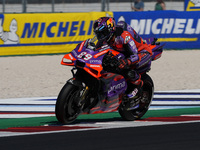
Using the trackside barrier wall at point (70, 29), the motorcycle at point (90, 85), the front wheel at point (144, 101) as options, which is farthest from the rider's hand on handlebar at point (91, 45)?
the trackside barrier wall at point (70, 29)

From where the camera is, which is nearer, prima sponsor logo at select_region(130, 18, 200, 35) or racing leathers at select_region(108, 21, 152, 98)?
racing leathers at select_region(108, 21, 152, 98)

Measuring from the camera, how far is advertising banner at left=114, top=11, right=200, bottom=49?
19172 millimetres

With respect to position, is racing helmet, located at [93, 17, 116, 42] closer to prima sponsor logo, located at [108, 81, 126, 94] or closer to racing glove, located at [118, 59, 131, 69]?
racing glove, located at [118, 59, 131, 69]

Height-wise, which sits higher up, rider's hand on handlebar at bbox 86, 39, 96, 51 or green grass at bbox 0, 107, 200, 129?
rider's hand on handlebar at bbox 86, 39, 96, 51

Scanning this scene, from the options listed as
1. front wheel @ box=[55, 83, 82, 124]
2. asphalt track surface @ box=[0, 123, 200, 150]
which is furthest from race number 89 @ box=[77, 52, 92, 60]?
asphalt track surface @ box=[0, 123, 200, 150]

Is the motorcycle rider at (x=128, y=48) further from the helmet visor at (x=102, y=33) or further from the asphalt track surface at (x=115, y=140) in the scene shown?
the asphalt track surface at (x=115, y=140)

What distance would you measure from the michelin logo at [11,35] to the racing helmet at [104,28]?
9.80 m

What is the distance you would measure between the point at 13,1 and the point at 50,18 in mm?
1911

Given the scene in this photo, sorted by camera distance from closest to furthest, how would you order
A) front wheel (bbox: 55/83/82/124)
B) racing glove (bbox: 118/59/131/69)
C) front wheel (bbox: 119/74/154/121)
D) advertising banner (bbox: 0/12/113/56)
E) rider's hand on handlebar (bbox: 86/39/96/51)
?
1. front wheel (bbox: 55/83/82/124)
2. rider's hand on handlebar (bbox: 86/39/96/51)
3. racing glove (bbox: 118/59/131/69)
4. front wheel (bbox: 119/74/154/121)
5. advertising banner (bbox: 0/12/113/56)

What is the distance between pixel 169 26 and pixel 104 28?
12.4 metres

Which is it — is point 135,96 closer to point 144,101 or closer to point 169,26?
point 144,101

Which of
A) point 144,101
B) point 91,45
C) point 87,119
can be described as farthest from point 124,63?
point 87,119

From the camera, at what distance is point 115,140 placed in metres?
6.40

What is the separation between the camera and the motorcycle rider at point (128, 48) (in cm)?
757
